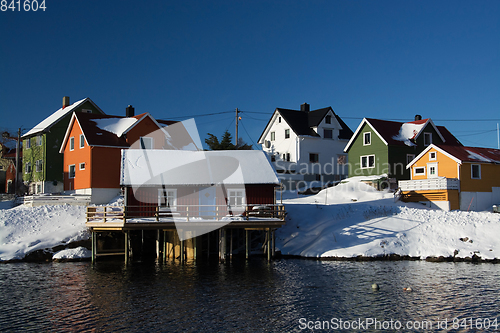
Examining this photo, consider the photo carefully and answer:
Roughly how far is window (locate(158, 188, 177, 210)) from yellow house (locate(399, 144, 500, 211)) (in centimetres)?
2150

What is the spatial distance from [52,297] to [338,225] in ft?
66.9

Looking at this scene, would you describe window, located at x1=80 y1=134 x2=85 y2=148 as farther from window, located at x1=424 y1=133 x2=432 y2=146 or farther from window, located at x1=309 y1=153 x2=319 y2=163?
window, located at x1=424 y1=133 x2=432 y2=146

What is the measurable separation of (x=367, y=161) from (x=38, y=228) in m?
33.9

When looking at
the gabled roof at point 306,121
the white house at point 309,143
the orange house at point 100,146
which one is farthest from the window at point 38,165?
the gabled roof at point 306,121

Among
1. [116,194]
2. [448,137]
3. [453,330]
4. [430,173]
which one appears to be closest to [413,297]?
[453,330]

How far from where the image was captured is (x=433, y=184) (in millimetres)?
38750

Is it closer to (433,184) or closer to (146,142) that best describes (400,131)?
(433,184)

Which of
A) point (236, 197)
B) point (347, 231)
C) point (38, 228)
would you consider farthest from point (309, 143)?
point (38, 228)

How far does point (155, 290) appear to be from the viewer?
20547 mm

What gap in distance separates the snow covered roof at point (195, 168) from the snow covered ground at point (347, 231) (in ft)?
16.5

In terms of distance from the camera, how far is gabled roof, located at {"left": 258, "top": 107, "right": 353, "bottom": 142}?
2264 inches

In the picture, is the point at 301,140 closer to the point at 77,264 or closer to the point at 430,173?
the point at 430,173

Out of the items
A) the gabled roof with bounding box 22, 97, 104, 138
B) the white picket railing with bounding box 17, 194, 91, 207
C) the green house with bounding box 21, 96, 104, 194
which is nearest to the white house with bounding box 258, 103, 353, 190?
the gabled roof with bounding box 22, 97, 104, 138

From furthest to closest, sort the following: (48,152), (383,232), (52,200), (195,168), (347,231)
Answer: (48,152), (52,200), (195,168), (347,231), (383,232)
